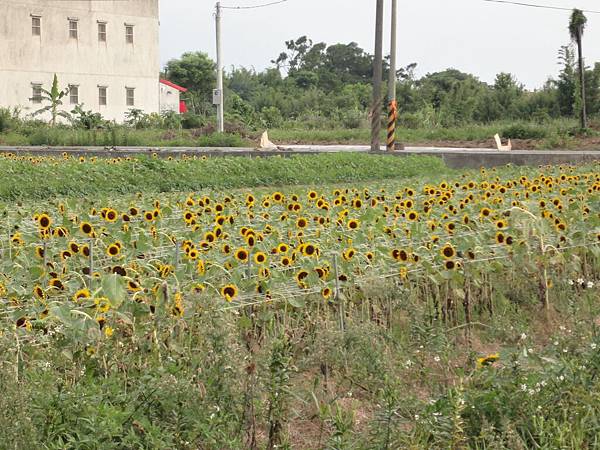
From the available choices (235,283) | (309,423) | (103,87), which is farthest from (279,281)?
(103,87)

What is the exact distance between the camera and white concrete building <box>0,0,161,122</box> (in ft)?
123

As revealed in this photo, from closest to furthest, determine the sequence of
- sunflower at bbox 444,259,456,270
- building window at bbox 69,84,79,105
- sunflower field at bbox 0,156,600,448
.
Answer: sunflower field at bbox 0,156,600,448, sunflower at bbox 444,259,456,270, building window at bbox 69,84,79,105

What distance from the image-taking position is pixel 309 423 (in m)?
4.33

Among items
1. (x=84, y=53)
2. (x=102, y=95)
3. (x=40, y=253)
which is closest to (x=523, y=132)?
(x=102, y=95)

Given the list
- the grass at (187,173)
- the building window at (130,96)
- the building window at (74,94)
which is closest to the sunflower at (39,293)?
the grass at (187,173)

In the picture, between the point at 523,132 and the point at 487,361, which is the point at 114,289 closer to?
the point at 487,361

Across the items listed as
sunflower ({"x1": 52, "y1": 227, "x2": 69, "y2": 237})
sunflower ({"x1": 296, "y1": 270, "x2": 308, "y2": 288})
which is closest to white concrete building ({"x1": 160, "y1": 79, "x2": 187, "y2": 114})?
sunflower ({"x1": 52, "y1": 227, "x2": 69, "y2": 237})

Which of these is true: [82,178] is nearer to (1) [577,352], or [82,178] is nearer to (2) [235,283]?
(2) [235,283]

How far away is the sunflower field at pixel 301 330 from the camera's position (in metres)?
3.75

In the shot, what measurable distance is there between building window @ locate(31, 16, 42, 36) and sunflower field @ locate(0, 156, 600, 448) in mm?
32352

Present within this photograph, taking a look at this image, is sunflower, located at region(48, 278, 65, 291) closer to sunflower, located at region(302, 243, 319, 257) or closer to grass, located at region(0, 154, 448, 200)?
sunflower, located at region(302, 243, 319, 257)

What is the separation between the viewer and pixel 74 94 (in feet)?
127

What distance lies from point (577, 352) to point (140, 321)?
79.1 inches

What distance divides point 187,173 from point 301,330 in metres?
10.3
